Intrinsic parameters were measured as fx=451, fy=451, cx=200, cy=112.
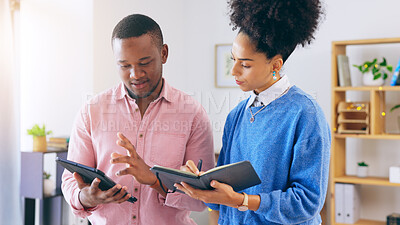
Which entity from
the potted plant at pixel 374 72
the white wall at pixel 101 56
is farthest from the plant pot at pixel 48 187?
the potted plant at pixel 374 72

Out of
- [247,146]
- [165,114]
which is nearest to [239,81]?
[247,146]

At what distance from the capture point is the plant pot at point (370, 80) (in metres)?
3.38

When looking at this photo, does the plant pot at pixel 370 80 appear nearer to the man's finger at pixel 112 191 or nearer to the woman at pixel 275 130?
the woman at pixel 275 130

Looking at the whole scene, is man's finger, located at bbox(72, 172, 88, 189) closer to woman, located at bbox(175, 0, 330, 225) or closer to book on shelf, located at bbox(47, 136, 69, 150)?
woman, located at bbox(175, 0, 330, 225)

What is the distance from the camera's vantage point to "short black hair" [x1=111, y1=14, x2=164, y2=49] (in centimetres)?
151

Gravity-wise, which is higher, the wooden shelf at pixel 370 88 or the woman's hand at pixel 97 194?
the wooden shelf at pixel 370 88

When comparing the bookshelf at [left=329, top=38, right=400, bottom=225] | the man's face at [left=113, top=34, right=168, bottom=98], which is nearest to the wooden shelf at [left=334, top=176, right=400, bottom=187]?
the bookshelf at [left=329, top=38, right=400, bottom=225]

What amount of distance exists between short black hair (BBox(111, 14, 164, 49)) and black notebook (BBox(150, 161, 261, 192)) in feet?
1.62

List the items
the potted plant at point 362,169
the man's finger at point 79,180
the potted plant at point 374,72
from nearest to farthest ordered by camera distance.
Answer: the man's finger at point 79,180 < the potted plant at point 374,72 < the potted plant at point 362,169

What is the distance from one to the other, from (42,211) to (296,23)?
100 inches

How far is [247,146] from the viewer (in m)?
1.38

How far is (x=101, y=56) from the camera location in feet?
10.9

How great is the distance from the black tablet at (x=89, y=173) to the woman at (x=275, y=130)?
0.23 metres

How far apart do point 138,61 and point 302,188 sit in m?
0.66
